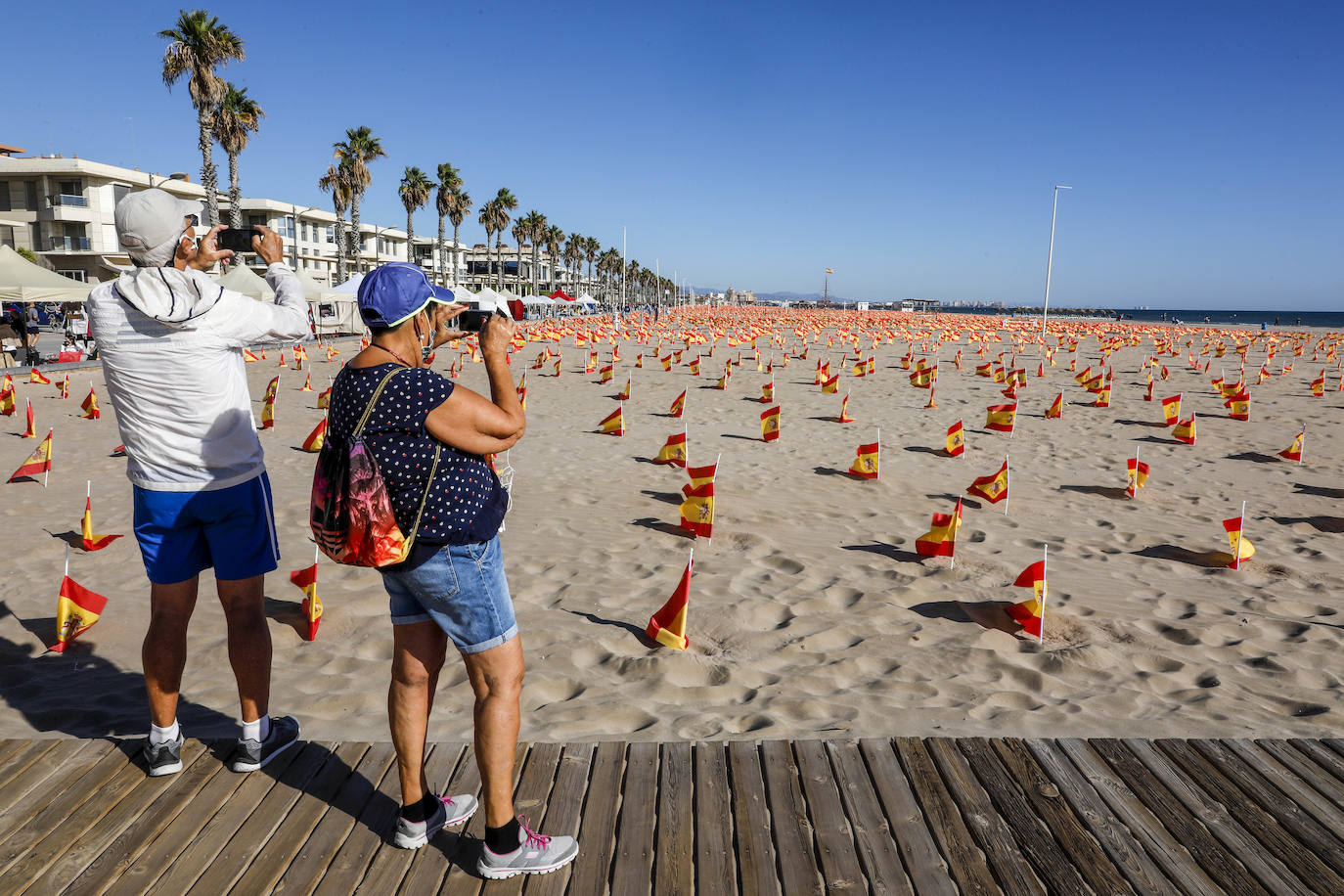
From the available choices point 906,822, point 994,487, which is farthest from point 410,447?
point 994,487

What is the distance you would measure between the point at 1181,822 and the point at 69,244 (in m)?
56.9

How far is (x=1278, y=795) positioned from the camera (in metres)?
2.88

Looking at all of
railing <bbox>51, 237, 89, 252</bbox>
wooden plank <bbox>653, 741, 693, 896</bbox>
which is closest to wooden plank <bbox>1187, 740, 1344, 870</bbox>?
wooden plank <bbox>653, 741, 693, 896</bbox>

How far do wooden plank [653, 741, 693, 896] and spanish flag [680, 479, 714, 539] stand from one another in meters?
3.57

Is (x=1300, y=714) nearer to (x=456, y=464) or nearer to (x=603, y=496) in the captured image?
(x=456, y=464)

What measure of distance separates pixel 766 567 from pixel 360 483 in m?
4.56

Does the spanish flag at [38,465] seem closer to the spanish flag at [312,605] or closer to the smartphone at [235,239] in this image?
the spanish flag at [312,605]

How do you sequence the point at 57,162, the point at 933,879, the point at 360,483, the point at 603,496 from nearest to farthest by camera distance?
the point at 360,483
the point at 933,879
the point at 603,496
the point at 57,162

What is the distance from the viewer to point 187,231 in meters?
2.65

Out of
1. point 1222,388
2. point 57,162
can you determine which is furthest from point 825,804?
point 57,162

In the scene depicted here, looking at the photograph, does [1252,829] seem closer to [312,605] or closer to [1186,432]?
[312,605]

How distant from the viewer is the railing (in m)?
44.2

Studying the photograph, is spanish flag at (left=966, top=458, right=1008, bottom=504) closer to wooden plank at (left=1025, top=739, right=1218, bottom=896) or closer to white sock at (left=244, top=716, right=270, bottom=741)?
wooden plank at (left=1025, top=739, right=1218, bottom=896)

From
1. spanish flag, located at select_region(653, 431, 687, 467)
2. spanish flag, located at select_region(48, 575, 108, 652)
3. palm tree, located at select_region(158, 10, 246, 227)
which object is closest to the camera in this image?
spanish flag, located at select_region(48, 575, 108, 652)
